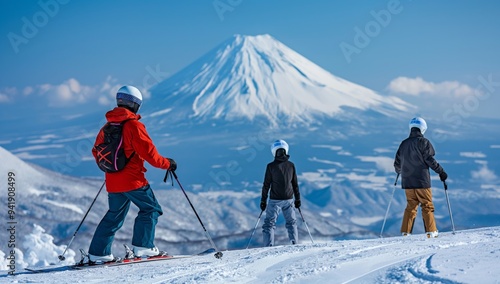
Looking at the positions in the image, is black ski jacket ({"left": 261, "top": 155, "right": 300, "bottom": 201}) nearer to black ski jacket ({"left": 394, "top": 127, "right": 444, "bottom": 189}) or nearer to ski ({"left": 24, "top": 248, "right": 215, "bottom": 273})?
black ski jacket ({"left": 394, "top": 127, "right": 444, "bottom": 189})

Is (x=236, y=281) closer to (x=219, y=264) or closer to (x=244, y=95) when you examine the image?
(x=219, y=264)

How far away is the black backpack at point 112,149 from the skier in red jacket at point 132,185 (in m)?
0.05

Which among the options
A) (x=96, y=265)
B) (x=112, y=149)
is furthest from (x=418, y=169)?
(x=96, y=265)

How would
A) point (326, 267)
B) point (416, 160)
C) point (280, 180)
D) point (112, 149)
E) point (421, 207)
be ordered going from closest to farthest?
1. point (326, 267)
2. point (112, 149)
3. point (280, 180)
4. point (416, 160)
5. point (421, 207)

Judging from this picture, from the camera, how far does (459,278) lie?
4.41 meters

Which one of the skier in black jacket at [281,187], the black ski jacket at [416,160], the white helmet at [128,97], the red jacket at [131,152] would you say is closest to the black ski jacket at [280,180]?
the skier in black jacket at [281,187]

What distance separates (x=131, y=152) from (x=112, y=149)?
18cm

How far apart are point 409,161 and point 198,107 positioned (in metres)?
179

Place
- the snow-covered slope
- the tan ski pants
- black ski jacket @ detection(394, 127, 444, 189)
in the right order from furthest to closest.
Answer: the tan ski pants < black ski jacket @ detection(394, 127, 444, 189) < the snow-covered slope

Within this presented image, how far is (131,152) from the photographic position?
600 cm

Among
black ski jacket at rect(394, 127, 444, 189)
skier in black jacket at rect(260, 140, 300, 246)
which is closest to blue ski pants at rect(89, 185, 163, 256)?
skier in black jacket at rect(260, 140, 300, 246)

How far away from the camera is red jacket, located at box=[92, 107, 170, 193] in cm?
586

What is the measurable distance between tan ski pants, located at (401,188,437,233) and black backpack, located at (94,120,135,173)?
452cm

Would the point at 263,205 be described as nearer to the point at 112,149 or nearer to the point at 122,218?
the point at 122,218
